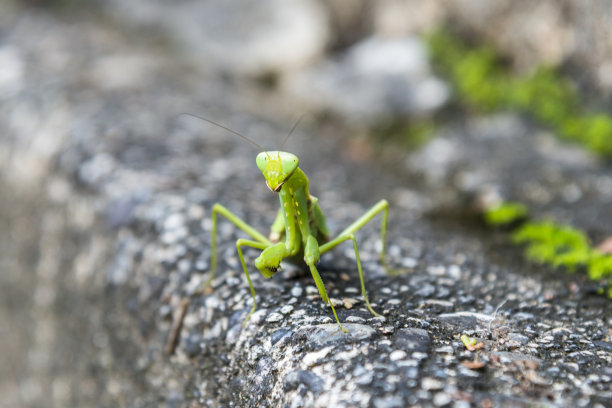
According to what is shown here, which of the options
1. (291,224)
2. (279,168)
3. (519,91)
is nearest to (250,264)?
(291,224)

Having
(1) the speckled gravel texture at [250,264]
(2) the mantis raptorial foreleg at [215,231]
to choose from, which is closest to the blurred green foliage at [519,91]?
(1) the speckled gravel texture at [250,264]

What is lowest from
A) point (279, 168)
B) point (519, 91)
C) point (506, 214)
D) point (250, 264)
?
point (506, 214)

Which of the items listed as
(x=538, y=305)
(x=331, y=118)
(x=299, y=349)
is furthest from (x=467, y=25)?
(x=299, y=349)

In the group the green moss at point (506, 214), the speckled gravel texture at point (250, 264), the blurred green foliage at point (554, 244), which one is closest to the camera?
the speckled gravel texture at point (250, 264)

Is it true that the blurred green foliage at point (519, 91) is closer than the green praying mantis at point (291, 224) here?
No

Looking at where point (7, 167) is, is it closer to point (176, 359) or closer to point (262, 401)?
point (176, 359)

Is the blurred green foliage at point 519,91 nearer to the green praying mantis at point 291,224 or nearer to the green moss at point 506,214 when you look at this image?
A: the green moss at point 506,214

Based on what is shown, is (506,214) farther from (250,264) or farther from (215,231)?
(215,231)
